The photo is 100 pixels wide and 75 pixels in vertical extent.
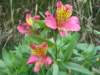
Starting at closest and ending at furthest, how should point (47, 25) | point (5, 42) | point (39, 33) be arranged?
point (47, 25)
point (39, 33)
point (5, 42)

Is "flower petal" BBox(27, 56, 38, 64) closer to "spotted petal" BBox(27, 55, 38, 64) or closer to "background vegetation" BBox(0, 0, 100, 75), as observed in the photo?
"spotted petal" BBox(27, 55, 38, 64)

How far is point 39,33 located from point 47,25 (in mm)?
146

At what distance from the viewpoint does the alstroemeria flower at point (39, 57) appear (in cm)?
120

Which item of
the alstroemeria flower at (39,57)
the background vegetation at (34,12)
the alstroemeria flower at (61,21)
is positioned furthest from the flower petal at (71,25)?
the background vegetation at (34,12)

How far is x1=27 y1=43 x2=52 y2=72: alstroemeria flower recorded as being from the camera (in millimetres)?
1199

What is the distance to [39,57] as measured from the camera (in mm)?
1229

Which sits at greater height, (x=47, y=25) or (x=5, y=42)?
(x=47, y=25)

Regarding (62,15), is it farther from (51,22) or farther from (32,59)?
(32,59)

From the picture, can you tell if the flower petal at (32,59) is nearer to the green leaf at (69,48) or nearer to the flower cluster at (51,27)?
the flower cluster at (51,27)

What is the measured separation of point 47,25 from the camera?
3.92 feet

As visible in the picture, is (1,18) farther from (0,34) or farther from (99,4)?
(99,4)

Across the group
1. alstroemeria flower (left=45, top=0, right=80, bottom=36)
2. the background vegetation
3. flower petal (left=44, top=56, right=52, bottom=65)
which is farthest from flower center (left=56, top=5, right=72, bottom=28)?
the background vegetation

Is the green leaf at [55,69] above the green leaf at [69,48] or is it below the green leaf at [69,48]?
below

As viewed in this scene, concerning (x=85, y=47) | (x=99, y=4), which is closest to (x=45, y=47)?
(x=85, y=47)
